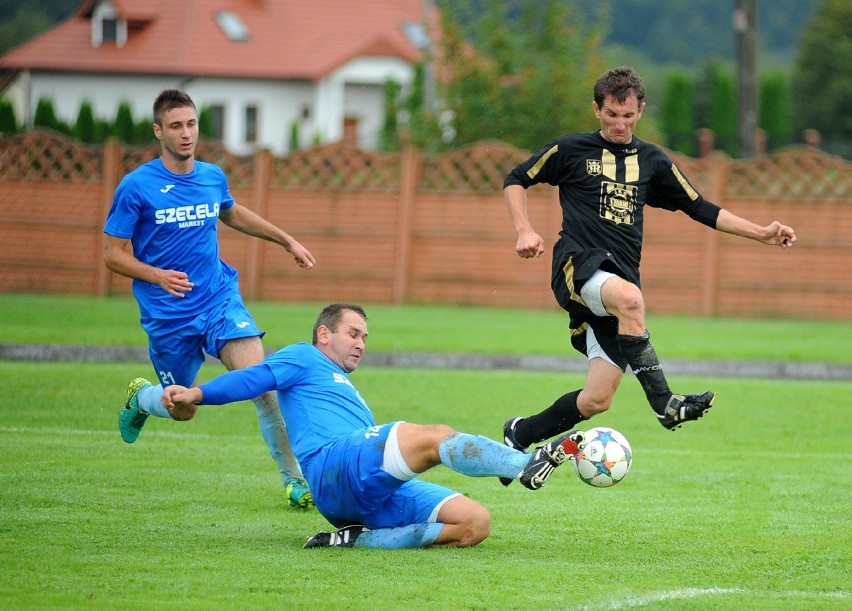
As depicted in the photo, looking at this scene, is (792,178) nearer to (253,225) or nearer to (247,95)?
(253,225)

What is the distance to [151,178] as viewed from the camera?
8414 millimetres

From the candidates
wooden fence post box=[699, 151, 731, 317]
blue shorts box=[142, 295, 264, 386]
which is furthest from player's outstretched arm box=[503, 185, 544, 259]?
wooden fence post box=[699, 151, 731, 317]

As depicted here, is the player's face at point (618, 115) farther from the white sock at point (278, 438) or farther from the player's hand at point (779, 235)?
the white sock at point (278, 438)

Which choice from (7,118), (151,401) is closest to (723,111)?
(7,118)

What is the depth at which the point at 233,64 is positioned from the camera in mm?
58469

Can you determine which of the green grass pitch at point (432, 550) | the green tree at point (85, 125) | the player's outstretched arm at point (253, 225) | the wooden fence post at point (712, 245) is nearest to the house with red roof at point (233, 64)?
the green tree at point (85, 125)

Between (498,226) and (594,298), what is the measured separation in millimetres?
15457

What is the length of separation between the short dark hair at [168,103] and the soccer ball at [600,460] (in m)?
3.38

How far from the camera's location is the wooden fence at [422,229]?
73.9ft

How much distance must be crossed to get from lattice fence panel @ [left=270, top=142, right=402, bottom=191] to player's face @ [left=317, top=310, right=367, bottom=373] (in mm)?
16415

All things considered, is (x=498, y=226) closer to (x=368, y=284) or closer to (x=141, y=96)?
(x=368, y=284)

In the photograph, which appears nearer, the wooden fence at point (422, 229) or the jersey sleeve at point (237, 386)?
the jersey sleeve at point (237, 386)

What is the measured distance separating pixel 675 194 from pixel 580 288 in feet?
3.10

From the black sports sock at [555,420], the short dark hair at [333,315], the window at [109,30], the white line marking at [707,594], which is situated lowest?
the white line marking at [707,594]
